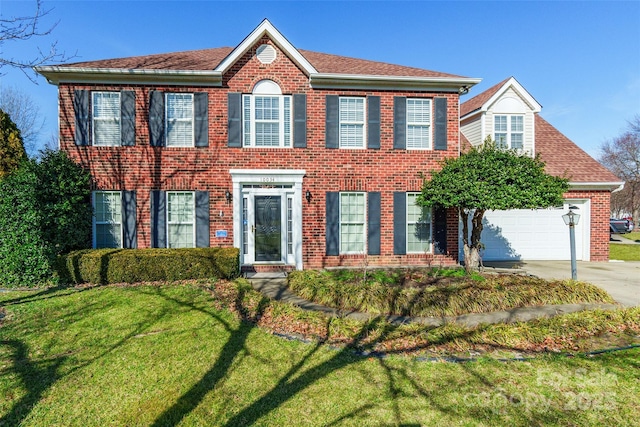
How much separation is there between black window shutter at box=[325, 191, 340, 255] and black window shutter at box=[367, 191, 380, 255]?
0.95 m

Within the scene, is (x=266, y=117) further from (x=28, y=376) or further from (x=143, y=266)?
(x=28, y=376)

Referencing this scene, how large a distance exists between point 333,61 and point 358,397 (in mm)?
10879

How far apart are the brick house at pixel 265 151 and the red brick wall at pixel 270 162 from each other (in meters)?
0.03

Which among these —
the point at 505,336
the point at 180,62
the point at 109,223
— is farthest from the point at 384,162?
the point at 109,223

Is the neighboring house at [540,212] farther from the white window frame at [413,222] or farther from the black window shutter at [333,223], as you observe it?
the black window shutter at [333,223]

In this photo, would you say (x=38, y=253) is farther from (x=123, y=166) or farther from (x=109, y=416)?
(x=109, y=416)

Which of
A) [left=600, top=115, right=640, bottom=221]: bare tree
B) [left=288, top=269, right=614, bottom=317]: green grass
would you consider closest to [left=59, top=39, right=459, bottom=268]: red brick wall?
[left=288, top=269, right=614, bottom=317]: green grass

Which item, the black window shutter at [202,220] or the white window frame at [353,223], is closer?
the black window shutter at [202,220]

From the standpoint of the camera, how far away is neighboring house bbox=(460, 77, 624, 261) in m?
11.2

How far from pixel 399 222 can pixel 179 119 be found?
7.30m

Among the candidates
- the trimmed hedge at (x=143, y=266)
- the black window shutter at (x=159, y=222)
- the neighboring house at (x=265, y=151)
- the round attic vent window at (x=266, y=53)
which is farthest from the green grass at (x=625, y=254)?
the black window shutter at (x=159, y=222)

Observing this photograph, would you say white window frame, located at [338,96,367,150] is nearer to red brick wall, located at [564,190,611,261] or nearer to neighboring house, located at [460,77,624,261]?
neighboring house, located at [460,77,624,261]

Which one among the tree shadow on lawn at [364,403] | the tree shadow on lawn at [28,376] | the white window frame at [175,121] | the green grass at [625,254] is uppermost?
the white window frame at [175,121]

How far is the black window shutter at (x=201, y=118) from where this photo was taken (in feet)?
30.9
